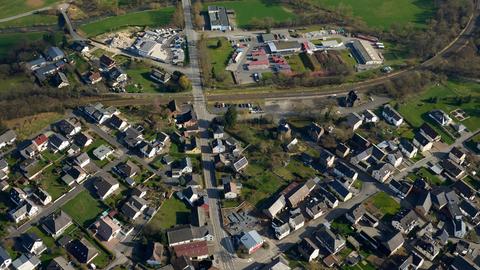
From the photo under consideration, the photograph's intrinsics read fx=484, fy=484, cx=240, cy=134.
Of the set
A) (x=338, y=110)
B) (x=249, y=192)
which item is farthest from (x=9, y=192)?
(x=338, y=110)

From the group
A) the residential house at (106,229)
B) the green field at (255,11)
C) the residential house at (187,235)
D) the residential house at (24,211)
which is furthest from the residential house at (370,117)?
the residential house at (24,211)

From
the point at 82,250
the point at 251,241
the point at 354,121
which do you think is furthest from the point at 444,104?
the point at 82,250

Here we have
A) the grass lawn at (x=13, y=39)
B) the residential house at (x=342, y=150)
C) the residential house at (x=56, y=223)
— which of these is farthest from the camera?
the grass lawn at (x=13, y=39)

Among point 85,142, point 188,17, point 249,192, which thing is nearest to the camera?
point 249,192

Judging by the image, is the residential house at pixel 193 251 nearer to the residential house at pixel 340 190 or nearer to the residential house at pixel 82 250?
the residential house at pixel 82 250

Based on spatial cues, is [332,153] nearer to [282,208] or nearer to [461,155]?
[282,208]

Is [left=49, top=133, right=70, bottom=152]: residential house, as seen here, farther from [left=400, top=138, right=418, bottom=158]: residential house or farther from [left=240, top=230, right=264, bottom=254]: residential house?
[left=400, top=138, right=418, bottom=158]: residential house

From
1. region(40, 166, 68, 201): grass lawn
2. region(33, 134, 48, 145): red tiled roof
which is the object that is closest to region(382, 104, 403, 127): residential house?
region(40, 166, 68, 201): grass lawn

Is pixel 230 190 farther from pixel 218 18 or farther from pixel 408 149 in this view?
pixel 218 18
